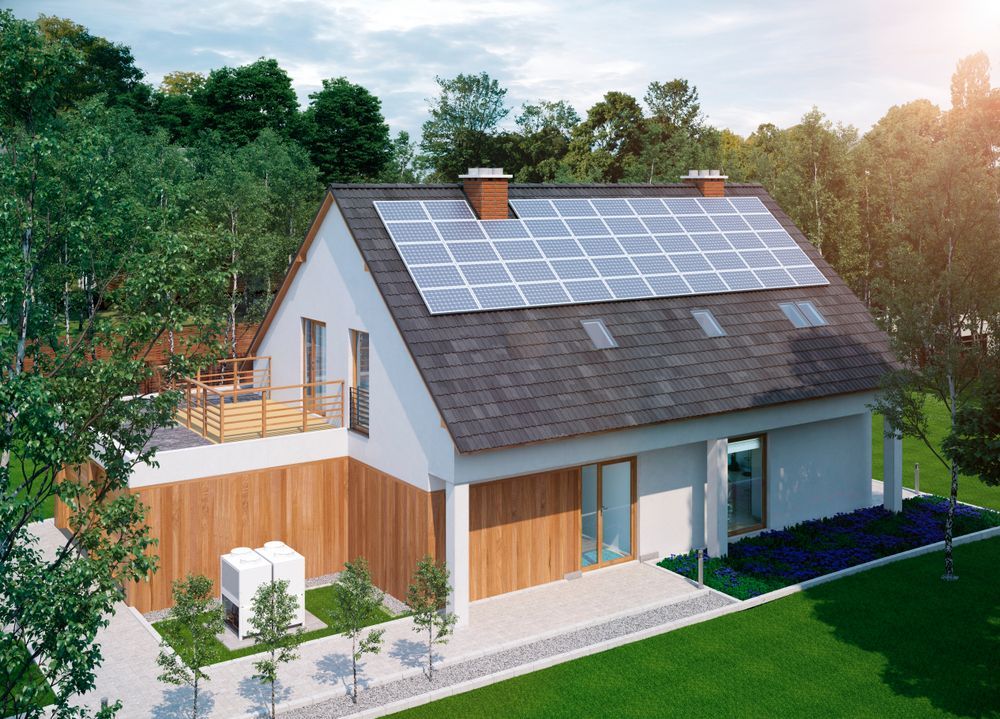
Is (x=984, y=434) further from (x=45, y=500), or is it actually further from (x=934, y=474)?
(x=45, y=500)

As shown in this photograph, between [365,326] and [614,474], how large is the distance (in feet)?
19.6

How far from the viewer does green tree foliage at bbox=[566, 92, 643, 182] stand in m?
81.7

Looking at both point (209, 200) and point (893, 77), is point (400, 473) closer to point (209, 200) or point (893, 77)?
point (209, 200)

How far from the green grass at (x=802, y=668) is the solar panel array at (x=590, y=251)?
284 inches

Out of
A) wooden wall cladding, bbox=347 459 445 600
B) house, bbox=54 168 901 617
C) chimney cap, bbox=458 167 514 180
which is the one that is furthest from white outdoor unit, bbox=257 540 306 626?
chimney cap, bbox=458 167 514 180

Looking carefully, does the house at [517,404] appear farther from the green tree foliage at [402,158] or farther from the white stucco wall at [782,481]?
the green tree foliage at [402,158]

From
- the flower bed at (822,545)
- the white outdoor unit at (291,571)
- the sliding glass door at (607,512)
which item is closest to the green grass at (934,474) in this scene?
the flower bed at (822,545)

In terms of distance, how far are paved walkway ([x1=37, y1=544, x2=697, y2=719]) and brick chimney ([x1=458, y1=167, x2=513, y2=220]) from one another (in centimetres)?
813

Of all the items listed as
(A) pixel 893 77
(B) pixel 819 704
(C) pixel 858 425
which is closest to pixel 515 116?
(A) pixel 893 77

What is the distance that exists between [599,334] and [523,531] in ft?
14.2

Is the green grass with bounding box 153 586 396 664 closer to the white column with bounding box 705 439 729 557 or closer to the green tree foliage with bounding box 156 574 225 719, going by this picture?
the green tree foliage with bounding box 156 574 225 719

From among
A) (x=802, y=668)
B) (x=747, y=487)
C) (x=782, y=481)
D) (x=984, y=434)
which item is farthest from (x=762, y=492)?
(x=984, y=434)

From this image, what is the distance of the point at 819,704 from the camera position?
1471 cm

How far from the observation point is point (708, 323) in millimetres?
22281
